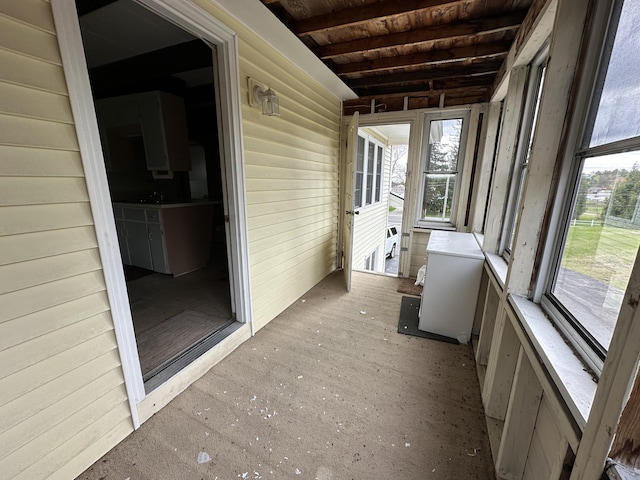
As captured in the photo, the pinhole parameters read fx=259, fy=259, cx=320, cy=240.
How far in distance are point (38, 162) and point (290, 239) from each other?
2.03m

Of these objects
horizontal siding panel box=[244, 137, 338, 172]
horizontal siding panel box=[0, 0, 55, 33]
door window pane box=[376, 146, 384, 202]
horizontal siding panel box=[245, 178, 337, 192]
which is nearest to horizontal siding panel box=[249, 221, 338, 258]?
horizontal siding panel box=[245, 178, 337, 192]

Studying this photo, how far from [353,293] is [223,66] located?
2.69 metres

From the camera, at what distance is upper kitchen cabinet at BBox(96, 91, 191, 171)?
3275mm

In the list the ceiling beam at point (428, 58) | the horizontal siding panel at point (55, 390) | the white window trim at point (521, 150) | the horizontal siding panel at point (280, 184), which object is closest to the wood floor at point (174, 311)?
the horizontal siding panel at point (55, 390)

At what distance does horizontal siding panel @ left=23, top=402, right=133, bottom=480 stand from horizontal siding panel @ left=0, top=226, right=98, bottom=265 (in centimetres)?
90

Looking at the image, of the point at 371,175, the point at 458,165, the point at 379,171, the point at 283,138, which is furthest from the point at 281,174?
the point at 379,171

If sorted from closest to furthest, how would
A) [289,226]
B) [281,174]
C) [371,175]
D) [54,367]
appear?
[54,367], [281,174], [289,226], [371,175]

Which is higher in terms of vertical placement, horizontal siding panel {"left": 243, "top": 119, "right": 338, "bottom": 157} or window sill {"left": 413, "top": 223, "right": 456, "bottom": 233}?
horizontal siding panel {"left": 243, "top": 119, "right": 338, "bottom": 157}

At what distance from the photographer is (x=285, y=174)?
8.67ft

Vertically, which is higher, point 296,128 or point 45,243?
point 296,128

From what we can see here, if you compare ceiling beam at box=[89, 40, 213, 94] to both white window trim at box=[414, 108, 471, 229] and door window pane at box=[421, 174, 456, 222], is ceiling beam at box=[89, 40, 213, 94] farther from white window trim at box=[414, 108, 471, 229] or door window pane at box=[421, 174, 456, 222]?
door window pane at box=[421, 174, 456, 222]

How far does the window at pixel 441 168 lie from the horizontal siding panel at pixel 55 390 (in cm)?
361

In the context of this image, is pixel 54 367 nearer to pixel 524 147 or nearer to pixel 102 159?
pixel 102 159

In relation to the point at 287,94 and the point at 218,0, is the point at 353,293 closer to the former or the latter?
the point at 287,94
